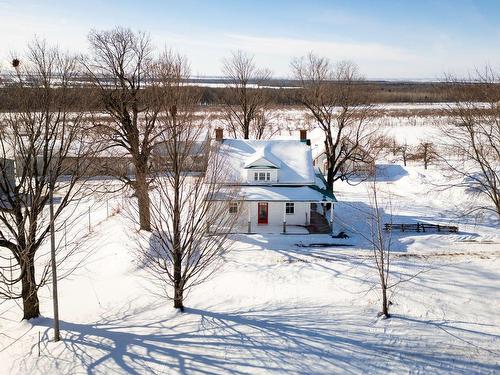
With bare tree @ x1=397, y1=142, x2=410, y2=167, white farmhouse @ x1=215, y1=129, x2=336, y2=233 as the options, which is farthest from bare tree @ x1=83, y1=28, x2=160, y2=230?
bare tree @ x1=397, y1=142, x2=410, y2=167

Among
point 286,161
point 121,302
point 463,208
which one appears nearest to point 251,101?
point 286,161

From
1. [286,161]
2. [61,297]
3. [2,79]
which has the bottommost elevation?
[61,297]

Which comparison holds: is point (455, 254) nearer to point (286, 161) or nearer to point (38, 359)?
point (286, 161)

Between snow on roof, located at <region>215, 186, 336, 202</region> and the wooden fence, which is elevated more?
snow on roof, located at <region>215, 186, 336, 202</region>

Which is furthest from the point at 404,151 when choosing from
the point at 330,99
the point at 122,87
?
the point at 122,87

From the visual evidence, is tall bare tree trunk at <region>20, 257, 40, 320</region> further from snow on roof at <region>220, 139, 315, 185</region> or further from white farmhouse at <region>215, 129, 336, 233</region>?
snow on roof at <region>220, 139, 315, 185</region>

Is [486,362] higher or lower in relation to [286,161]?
lower

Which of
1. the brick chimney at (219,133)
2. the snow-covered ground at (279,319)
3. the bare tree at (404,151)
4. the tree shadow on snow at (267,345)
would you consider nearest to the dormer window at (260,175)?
the brick chimney at (219,133)
